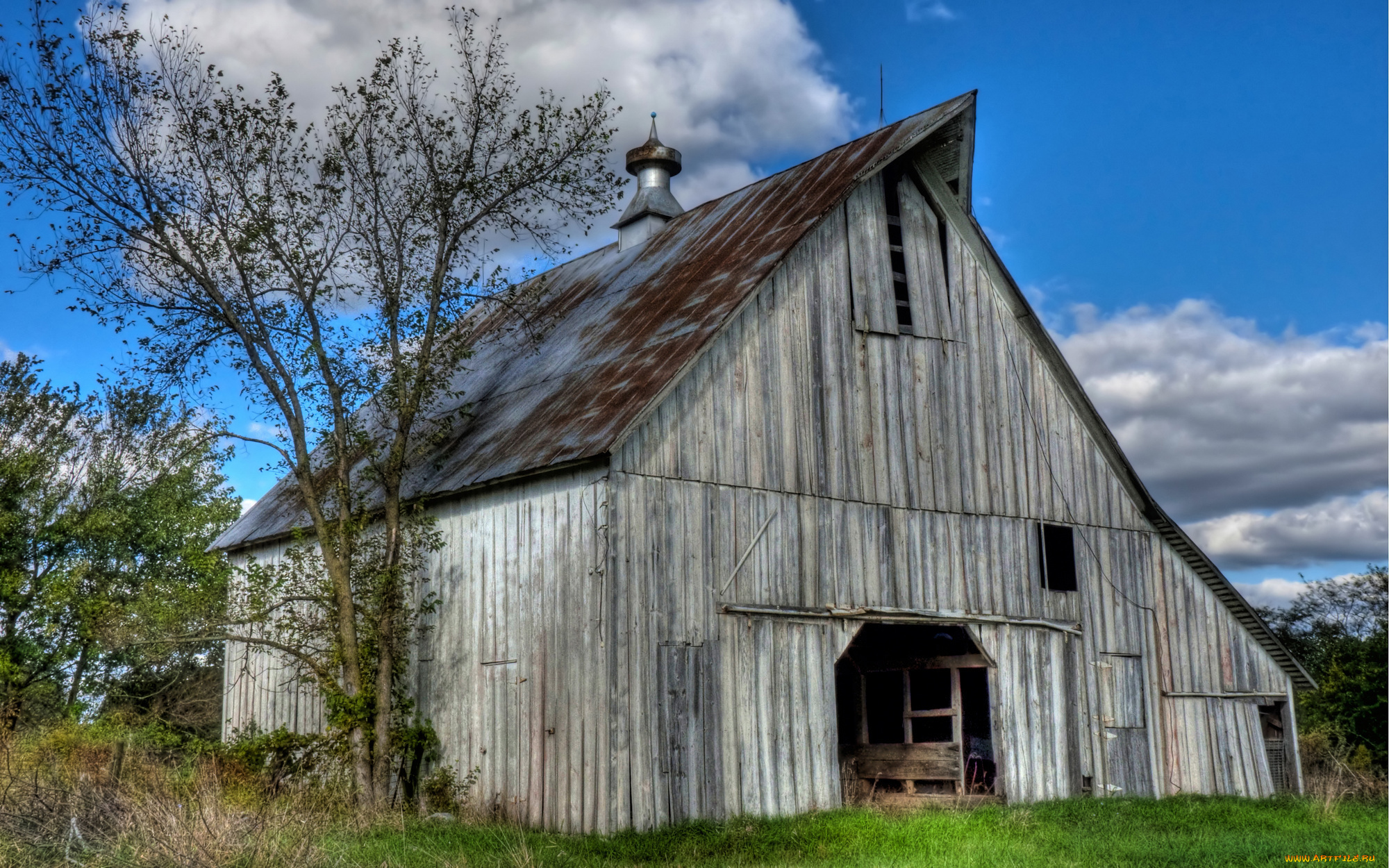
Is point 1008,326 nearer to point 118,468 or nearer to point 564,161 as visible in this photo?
point 564,161

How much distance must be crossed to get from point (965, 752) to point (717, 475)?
23.6ft

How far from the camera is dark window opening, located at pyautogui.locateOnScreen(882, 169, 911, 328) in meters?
16.7

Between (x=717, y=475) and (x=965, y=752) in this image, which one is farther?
(x=965, y=752)

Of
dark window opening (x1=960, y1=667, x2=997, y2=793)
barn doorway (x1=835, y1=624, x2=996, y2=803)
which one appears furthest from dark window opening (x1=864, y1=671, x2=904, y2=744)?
dark window opening (x1=960, y1=667, x2=997, y2=793)

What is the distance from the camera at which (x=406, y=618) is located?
52.2 feet

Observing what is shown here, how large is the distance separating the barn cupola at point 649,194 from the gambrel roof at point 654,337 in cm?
200

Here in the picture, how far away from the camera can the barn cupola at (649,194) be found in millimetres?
23234

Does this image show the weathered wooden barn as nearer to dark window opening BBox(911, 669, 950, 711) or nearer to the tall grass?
dark window opening BBox(911, 669, 950, 711)

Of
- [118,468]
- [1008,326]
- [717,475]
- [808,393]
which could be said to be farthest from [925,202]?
[118,468]

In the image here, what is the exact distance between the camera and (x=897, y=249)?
662 inches

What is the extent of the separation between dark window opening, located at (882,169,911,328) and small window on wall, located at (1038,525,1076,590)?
343cm

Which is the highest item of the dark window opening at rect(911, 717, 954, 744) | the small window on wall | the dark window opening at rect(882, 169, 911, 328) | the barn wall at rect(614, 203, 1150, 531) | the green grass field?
the dark window opening at rect(882, 169, 911, 328)

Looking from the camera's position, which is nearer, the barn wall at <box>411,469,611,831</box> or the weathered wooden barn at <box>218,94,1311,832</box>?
the barn wall at <box>411,469,611,831</box>

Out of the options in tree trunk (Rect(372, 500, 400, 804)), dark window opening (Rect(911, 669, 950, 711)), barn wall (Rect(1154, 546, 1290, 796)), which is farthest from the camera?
dark window opening (Rect(911, 669, 950, 711))
